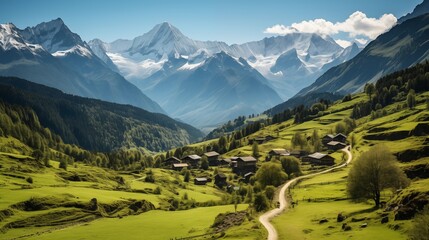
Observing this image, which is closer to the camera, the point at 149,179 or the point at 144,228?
the point at 144,228

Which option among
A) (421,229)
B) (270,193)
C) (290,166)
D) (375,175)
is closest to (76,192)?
(270,193)

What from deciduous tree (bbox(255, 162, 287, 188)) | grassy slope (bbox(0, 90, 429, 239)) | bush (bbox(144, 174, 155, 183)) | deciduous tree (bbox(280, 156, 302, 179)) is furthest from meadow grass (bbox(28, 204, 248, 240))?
bush (bbox(144, 174, 155, 183))

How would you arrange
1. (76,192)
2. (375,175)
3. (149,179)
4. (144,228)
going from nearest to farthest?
(375,175), (144,228), (76,192), (149,179)

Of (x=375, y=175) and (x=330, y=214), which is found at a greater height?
(x=375, y=175)

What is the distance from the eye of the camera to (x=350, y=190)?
84375mm

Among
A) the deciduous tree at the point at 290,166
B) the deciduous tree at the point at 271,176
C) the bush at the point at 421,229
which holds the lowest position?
the bush at the point at 421,229

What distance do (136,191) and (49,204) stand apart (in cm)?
4974

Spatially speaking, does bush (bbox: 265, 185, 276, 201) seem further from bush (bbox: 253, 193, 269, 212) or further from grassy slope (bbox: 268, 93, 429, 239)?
bush (bbox: 253, 193, 269, 212)

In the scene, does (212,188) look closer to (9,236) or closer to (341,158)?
(341,158)

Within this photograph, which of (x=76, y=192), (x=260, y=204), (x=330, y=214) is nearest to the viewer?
(x=330, y=214)

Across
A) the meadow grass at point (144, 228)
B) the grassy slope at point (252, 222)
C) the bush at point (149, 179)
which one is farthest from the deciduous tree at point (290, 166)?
the bush at point (149, 179)

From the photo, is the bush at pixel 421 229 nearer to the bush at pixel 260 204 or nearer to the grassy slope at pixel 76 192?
the bush at pixel 260 204

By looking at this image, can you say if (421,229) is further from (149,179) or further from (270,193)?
(149,179)

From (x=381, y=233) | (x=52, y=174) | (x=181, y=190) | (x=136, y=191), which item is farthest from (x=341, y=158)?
(x=381, y=233)
